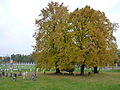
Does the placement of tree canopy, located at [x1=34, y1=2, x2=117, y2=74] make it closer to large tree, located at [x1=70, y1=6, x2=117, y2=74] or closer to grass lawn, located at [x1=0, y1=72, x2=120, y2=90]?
large tree, located at [x1=70, y1=6, x2=117, y2=74]

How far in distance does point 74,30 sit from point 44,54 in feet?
21.3

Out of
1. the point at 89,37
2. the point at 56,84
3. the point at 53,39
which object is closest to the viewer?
the point at 56,84

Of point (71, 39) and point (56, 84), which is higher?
point (71, 39)

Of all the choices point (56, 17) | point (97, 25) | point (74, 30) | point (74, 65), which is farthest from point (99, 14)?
point (74, 65)

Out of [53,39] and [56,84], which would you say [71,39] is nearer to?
[53,39]

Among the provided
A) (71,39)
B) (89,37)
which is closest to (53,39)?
(71,39)

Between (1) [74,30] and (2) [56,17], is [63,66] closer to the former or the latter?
(1) [74,30]

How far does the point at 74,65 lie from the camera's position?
96.7 feet

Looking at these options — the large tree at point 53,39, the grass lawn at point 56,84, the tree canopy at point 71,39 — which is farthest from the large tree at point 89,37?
the grass lawn at point 56,84

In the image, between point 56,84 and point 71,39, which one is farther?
point 71,39

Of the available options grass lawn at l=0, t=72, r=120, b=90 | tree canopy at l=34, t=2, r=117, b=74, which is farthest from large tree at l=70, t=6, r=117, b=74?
grass lawn at l=0, t=72, r=120, b=90

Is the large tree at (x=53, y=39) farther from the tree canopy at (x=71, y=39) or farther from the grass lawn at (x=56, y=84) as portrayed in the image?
the grass lawn at (x=56, y=84)

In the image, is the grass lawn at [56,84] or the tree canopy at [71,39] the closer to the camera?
the grass lawn at [56,84]

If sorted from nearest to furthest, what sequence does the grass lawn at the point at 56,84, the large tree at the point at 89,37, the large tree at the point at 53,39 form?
the grass lawn at the point at 56,84, the large tree at the point at 89,37, the large tree at the point at 53,39
